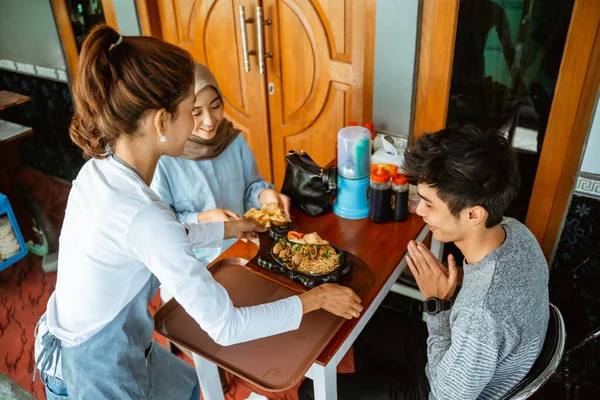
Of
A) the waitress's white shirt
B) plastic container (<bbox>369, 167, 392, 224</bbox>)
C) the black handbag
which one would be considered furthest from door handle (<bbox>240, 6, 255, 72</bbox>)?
the waitress's white shirt

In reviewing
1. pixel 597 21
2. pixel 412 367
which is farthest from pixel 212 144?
pixel 597 21

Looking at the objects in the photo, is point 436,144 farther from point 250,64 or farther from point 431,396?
point 250,64

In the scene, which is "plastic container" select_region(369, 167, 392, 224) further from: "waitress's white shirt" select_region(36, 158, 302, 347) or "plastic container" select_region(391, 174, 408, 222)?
"waitress's white shirt" select_region(36, 158, 302, 347)

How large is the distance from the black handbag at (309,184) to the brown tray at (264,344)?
458 millimetres

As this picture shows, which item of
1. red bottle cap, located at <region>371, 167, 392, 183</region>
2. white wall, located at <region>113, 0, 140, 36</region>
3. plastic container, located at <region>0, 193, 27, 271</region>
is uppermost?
white wall, located at <region>113, 0, 140, 36</region>

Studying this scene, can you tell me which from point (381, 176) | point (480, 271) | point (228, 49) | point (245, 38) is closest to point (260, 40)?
point (245, 38)

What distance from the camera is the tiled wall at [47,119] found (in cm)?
365

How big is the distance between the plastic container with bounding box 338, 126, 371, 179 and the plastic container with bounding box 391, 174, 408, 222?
0.43 feet

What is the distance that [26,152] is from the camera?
13.8ft

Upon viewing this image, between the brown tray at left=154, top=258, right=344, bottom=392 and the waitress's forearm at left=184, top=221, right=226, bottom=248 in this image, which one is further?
the waitress's forearm at left=184, top=221, right=226, bottom=248

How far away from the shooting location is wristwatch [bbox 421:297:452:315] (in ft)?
4.69

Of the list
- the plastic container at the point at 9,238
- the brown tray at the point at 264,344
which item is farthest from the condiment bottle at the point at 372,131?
the plastic container at the point at 9,238

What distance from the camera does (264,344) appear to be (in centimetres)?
140

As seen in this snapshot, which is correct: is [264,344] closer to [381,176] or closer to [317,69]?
[381,176]
